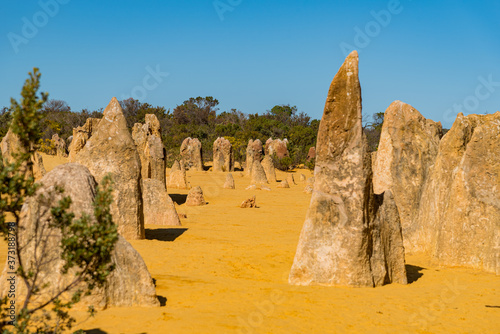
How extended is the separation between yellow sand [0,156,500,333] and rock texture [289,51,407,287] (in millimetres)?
263

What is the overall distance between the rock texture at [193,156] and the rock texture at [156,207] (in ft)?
75.1

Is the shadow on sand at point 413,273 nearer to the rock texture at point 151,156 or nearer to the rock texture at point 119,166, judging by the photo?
the rock texture at point 119,166

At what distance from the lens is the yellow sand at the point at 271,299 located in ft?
16.1

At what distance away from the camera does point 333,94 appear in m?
7.32

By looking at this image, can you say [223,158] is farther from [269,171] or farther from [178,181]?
[178,181]

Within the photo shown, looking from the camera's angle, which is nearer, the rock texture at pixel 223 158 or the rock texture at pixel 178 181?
the rock texture at pixel 178 181

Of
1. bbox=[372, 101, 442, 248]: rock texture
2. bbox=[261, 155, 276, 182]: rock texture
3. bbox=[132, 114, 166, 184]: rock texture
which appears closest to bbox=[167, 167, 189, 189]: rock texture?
bbox=[132, 114, 166, 184]: rock texture

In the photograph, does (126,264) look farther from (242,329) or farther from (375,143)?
(375,143)

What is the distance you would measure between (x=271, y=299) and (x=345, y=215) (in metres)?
1.73

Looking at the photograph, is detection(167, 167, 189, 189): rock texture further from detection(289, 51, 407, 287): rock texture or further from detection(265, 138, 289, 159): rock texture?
detection(265, 138, 289, 159): rock texture

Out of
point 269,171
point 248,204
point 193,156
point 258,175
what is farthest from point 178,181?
point 193,156

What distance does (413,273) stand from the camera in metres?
8.21

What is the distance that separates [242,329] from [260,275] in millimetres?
2996

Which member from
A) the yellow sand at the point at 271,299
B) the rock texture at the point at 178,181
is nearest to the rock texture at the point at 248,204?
the yellow sand at the point at 271,299
